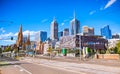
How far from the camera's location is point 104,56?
94312 mm

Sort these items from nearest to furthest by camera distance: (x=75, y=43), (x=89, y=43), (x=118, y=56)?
1. (x=118, y=56)
2. (x=75, y=43)
3. (x=89, y=43)

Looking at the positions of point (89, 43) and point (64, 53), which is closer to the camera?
point (64, 53)

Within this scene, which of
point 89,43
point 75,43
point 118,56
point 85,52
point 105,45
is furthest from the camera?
point 105,45

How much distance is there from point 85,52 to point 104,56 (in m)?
18.1

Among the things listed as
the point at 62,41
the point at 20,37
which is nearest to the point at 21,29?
the point at 20,37

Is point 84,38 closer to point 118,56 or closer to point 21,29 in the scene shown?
point 21,29

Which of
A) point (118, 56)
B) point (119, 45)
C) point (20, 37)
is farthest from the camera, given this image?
point (20, 37)

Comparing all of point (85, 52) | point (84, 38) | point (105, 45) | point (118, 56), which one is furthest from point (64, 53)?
point (118, 56)

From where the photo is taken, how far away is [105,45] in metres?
190

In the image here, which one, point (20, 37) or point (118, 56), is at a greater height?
point (20, 37)

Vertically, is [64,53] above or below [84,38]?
below

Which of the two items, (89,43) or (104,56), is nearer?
(104,56)

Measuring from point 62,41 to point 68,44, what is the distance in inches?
482

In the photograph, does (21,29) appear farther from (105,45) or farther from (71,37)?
(105,45)
